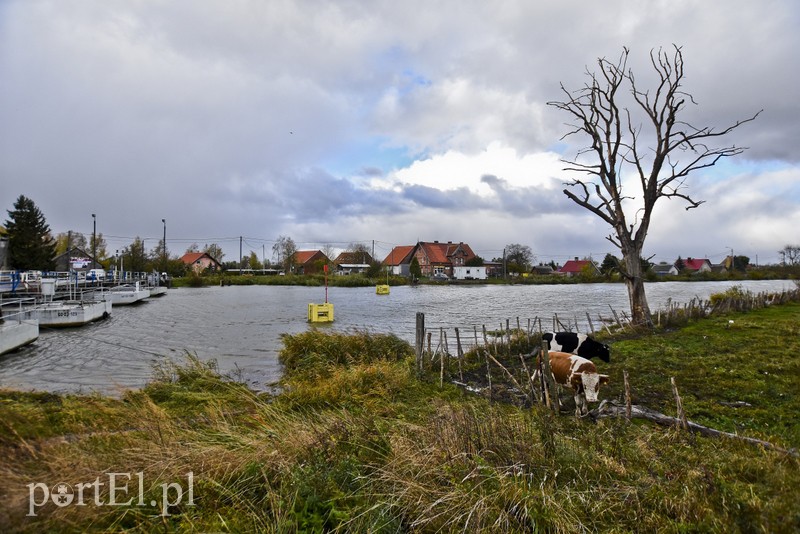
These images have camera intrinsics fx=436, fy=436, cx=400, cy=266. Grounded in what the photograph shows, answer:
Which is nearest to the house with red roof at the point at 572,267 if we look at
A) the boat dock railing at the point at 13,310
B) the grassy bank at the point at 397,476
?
the boat dock railing at the point at 13,310

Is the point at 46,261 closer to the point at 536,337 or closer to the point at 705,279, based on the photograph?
the point at 536,337

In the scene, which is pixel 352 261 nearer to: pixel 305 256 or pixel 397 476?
pixel 305 256

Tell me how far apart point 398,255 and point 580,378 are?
313ft

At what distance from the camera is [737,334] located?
15.6 meters

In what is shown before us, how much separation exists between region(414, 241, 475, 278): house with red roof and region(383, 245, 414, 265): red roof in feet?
8.27

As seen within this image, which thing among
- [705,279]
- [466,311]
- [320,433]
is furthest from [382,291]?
[705,279]

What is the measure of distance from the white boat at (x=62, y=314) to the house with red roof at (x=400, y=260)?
7240cm

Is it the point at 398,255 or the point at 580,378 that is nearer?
the point at 580,378

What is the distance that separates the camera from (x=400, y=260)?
101 metres

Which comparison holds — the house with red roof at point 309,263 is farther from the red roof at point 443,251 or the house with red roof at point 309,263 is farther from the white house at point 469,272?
the white house at point 469,272

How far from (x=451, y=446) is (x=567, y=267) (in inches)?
4707

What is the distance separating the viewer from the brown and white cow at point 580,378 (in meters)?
7.34

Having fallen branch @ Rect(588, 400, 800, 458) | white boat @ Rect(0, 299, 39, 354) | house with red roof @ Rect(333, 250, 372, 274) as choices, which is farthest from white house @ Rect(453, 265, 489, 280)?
fallen branch @ Rect(588, 400, 800, 458)

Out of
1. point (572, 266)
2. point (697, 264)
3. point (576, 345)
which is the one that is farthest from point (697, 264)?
point (576, 345)
